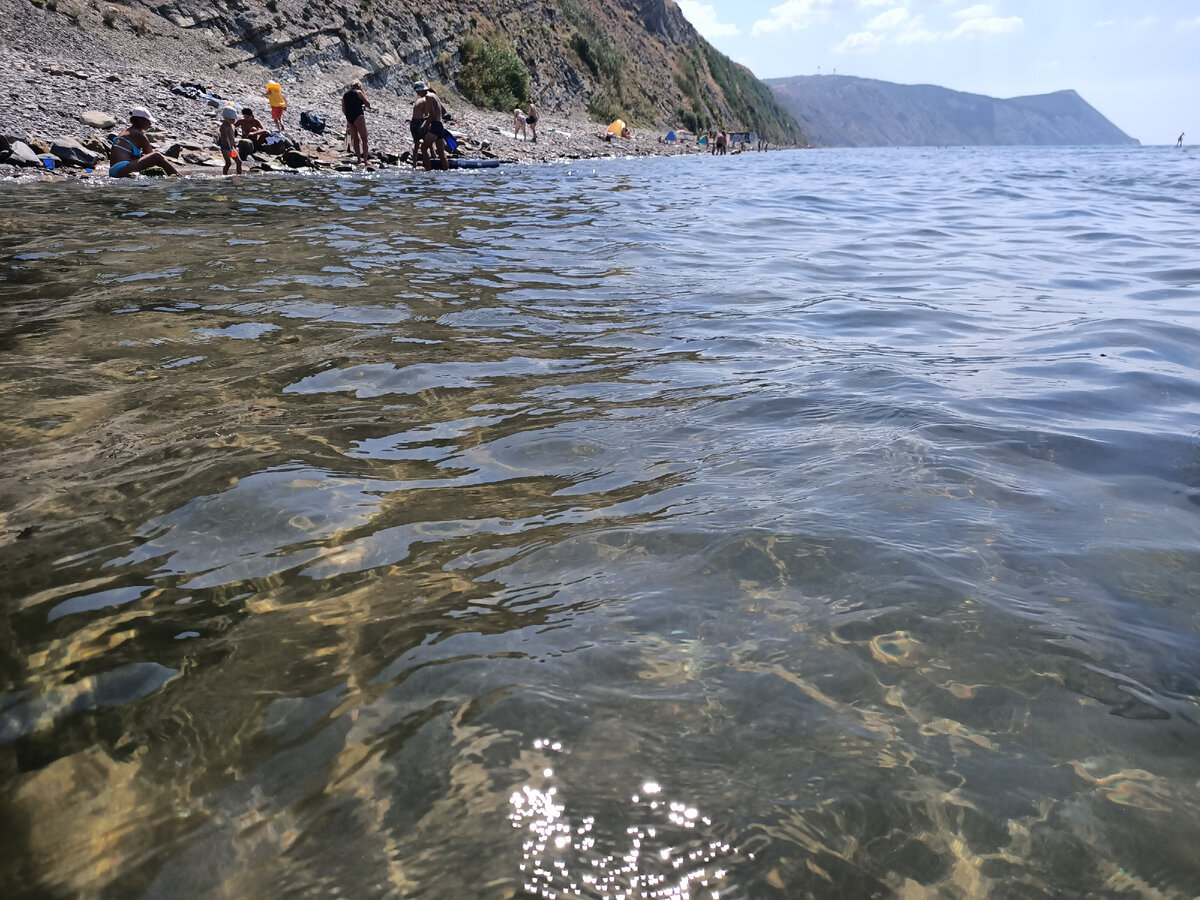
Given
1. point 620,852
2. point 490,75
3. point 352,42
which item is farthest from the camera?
point 490,75

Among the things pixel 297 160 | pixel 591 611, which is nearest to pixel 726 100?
pixel 297 160

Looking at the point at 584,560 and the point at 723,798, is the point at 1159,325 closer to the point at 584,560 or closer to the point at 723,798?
the point at 584,560

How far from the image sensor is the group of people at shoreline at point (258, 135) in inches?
537

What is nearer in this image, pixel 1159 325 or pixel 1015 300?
pixel 1159 325

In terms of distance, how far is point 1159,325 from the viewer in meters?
4.84

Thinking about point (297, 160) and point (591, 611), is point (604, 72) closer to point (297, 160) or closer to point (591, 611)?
point (297, 160)

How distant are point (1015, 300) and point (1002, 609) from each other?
15.3 ft

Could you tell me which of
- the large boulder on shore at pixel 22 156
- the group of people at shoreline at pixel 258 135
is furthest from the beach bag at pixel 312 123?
the large boulder on shore at pixel 22 156

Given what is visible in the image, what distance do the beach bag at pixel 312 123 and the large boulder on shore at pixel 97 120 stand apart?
6.46 meters

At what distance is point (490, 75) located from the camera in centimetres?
3644

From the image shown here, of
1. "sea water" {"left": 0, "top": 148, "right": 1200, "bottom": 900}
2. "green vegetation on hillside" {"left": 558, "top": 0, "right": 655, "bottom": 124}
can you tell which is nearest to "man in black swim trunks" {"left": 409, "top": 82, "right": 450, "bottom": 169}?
"sea water" {"left": 0, "top": 148, "right": 1200, "bottom": 900}

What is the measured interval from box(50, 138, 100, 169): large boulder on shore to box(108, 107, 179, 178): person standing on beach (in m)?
0.56

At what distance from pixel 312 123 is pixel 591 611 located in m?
24.2

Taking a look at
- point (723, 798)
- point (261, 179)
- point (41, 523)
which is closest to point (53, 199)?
point (261, 179)
